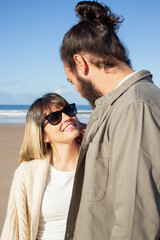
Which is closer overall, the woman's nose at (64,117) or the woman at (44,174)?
the woman at (44,174)

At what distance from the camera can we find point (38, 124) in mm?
2859

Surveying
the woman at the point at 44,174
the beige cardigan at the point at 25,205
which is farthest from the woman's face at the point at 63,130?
the beige cardigan at the point at 25,205

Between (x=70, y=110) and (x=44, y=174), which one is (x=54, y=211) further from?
(x=70, y=110)

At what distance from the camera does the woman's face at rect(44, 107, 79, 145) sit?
281cm

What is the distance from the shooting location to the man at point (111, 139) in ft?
4.08

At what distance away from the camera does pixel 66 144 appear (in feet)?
9.51

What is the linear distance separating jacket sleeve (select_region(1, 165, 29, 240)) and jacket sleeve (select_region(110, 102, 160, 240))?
1.48 m

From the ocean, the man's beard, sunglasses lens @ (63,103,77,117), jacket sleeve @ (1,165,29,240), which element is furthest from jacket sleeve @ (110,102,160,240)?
the ocean

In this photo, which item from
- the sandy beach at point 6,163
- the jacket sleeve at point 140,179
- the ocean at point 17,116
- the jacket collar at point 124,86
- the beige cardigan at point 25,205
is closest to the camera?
the jacket sleeve at point 140,179

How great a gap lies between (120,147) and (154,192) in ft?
0.86

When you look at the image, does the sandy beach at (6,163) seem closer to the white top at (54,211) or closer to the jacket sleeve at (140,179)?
the white top at (54,211)

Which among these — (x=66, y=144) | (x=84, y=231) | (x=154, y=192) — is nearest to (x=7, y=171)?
(x=66, y=144)

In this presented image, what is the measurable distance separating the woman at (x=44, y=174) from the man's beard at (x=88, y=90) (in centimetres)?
91

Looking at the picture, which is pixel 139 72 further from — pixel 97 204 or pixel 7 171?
pixel 7 171
